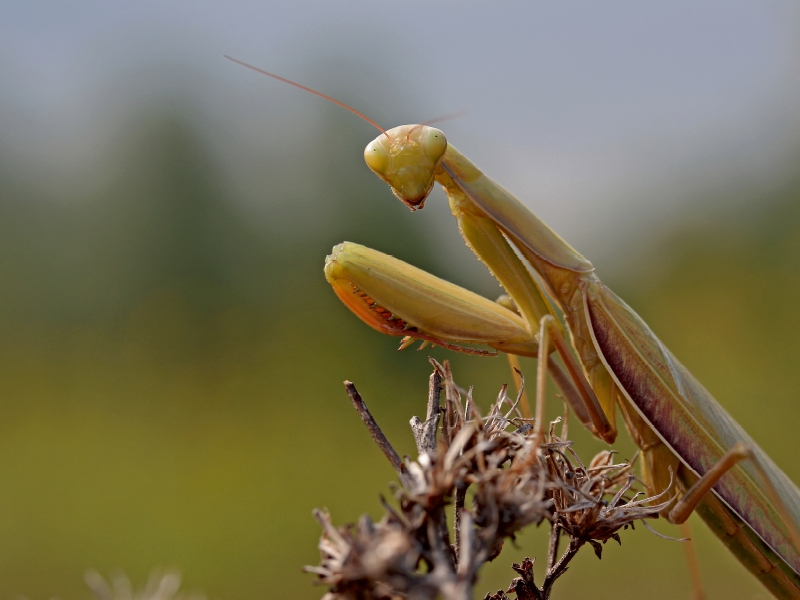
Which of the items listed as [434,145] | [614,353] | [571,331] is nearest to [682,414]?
[614,353]

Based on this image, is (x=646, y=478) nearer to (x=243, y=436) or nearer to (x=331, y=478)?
(x=331, y=478)

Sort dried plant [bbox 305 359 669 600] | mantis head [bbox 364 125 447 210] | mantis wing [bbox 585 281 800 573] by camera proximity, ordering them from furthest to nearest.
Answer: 1. mantis head [bbox 364 125 447 210]
2. mantis wing [bbox 585 281 800 573]
3. dried plant [bbox 305 359 669 600]

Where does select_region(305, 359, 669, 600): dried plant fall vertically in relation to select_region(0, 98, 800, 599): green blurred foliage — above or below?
below

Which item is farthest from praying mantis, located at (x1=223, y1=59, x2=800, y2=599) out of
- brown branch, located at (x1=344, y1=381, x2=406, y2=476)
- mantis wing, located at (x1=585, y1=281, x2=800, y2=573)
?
brown branch, located at (x1=344, y1=381, x2=406, y2=476)

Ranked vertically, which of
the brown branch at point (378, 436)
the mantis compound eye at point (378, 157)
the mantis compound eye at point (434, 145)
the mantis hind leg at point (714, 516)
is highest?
the mantis compound eye at point (378, 157)

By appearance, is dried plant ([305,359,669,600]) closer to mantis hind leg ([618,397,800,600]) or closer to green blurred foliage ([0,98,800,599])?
mantis hind leg ([618,397,800,600])

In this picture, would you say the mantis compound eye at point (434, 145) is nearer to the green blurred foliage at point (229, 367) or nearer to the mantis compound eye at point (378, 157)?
the mantis compound eye at point (378, 157)

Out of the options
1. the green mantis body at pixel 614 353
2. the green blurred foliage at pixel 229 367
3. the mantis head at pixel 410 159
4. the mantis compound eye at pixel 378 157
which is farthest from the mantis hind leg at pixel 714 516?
the green blurred foliage at pixel 229 367

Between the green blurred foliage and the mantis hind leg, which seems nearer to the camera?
the mantis hind leg
